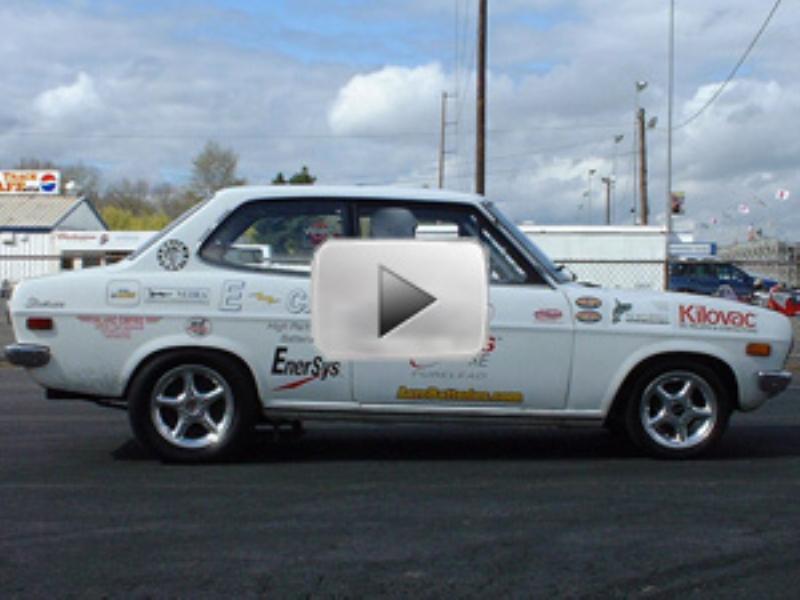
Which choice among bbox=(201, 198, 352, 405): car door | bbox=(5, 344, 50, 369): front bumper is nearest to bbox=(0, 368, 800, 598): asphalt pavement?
bbox=(201, 198, 352, 405): car door

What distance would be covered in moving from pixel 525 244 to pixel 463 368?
913mm

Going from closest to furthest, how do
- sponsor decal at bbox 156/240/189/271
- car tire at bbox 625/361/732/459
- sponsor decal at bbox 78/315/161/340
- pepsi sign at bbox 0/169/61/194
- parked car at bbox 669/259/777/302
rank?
sponsor decal at bbox 78/315/161/340
sponsor decal at bbox 156/240/189/271
car tire at bbox 625/361/732/459
parked car at bbox 669/259/777/302
pepsi sign at bbox 0/169/61/194

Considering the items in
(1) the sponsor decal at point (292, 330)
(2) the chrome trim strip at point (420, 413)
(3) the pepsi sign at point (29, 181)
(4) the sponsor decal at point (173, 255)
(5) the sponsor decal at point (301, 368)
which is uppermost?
(3) the pepsi sign at point (29, 181)

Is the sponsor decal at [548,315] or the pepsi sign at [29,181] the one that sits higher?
the pepsi sign at [29,181]

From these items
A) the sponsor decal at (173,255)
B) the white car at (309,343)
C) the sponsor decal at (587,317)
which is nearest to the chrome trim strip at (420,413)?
the white car at (309,343)

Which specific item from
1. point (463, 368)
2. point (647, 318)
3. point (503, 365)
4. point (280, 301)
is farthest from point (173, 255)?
point (647, 318)

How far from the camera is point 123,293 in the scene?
6902mm

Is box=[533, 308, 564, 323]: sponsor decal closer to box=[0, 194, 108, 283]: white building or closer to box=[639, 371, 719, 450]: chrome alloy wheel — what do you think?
box=[639, 371, 719, 450]: chrome alloy wheel

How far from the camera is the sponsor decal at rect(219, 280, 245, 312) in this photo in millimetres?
6883

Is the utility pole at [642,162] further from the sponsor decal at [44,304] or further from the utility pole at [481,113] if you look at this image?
the sponsor decal at [44,304]

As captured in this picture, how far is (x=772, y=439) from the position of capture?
8.29 meters

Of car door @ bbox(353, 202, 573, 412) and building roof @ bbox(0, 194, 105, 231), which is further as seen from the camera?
building roof @ bbox(0, 194, 105, 231)
